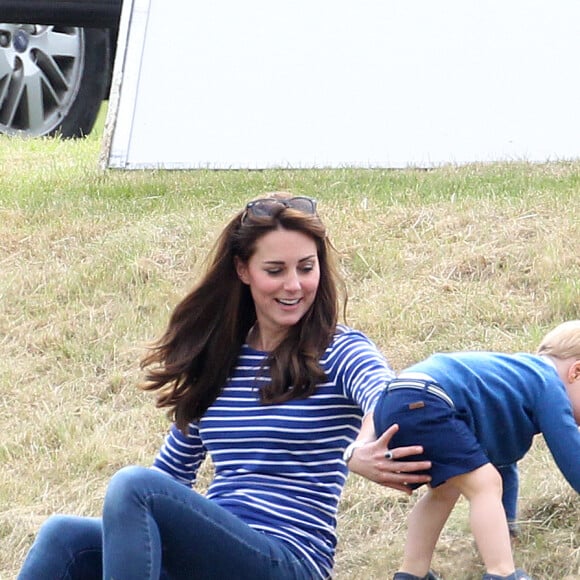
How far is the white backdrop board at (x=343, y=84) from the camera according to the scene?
812 cm

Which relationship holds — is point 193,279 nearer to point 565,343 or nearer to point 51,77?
point 565,343

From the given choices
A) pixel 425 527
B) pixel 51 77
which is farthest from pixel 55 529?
pixel 51 77

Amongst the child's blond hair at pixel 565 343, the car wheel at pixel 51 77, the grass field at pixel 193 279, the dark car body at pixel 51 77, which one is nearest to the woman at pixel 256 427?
the child's blond hair at pixel 565 343

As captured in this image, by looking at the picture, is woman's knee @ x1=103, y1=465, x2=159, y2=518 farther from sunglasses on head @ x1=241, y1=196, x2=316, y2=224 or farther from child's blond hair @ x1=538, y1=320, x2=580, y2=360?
child's blond hair @ x1=538, y1=320, x2=580, y2=360

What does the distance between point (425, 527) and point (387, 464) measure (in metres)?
0.49

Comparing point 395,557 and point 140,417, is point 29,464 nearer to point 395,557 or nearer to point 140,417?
point 140,417

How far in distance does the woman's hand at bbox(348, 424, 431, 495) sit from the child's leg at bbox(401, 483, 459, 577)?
1.11 ft

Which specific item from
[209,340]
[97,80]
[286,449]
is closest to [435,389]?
[286,449]

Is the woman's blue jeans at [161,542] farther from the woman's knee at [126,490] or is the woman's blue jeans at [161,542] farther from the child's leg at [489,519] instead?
the child's leg at [489,519]

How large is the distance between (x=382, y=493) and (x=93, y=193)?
3976 mm

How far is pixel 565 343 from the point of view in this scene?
11.3 feet

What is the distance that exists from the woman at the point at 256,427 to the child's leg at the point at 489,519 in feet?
0.45

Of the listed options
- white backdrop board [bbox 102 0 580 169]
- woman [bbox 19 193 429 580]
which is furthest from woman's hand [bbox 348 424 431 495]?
white backdrop board [bbox 102 0 580 169]

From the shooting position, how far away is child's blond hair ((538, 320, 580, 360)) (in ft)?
11.3
